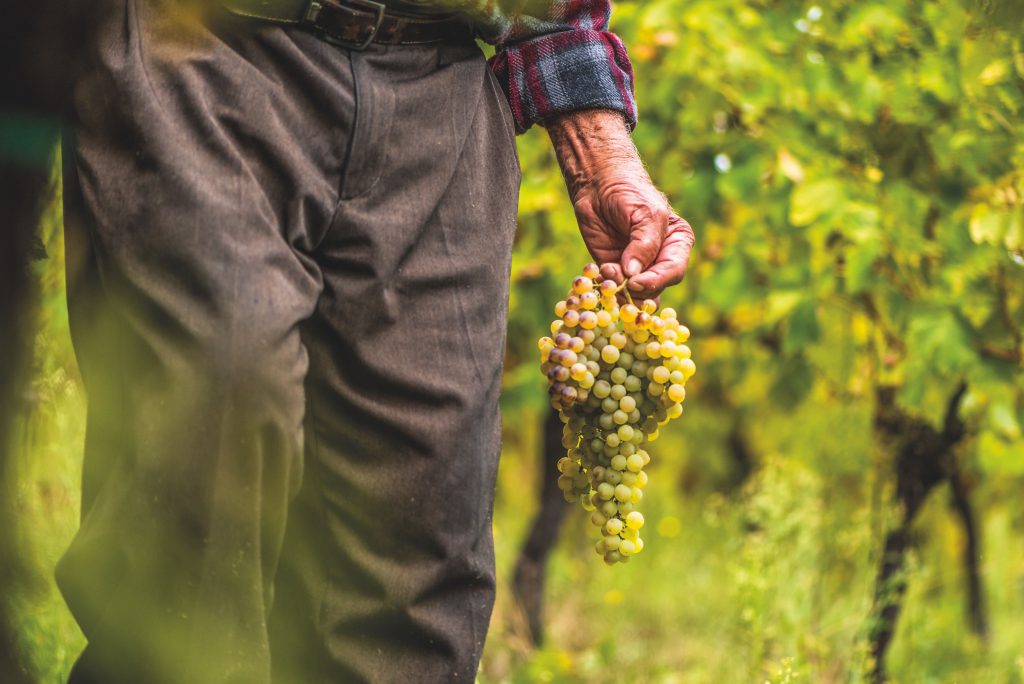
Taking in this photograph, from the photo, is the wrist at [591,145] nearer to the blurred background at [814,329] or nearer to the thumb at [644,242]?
the thumb at [644,242]

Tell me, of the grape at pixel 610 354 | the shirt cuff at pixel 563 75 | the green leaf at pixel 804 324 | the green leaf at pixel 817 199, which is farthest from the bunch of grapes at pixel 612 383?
the green leaf at pixel 804 324

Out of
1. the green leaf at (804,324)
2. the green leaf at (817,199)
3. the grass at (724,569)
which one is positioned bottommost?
the grass at (724,569)

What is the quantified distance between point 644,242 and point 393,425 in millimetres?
417

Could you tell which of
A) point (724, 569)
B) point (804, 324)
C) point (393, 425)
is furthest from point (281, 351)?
point (724, 569)

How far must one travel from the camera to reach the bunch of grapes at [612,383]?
4.66ft

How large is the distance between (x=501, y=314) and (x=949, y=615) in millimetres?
3091

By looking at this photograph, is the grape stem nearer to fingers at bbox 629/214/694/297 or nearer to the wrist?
fingers at bbox 629/214/694/297

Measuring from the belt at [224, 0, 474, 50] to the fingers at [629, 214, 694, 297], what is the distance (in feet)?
1.28

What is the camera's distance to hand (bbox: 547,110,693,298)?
4.72 ft

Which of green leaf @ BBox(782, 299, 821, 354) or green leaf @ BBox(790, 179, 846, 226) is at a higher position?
green leaf @ BBox(790, 179, 846, 226)

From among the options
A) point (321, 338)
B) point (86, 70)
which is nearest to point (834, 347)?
point (321, 338)

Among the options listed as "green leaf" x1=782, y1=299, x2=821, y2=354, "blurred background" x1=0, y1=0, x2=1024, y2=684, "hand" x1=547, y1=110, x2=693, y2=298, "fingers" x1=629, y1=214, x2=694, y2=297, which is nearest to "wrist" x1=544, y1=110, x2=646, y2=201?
"hand" x1=547, y1=110, x2=693, y2=298

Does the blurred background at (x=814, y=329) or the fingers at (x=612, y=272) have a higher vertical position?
the fingers at (x=612, y=272)

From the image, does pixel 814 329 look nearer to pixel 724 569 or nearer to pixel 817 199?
pixel 817 199
